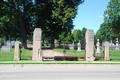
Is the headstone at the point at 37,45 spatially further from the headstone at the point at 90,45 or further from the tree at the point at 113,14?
the tree at the point at 113,14

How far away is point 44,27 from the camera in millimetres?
37188

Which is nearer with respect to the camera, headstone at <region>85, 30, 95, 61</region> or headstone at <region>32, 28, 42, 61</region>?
headstone at <region>32, 28, 42, 61</region>

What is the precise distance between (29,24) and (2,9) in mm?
8507

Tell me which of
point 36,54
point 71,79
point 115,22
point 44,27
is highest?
point 115,22

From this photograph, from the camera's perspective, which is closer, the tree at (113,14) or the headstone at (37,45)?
the headstone at (37,45)

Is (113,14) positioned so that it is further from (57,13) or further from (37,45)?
(37,45)

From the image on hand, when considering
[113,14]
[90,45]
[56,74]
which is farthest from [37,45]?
[113,14]

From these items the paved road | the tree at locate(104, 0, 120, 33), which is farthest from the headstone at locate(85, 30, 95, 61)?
the tree at locate(104, 0, 120, 33)

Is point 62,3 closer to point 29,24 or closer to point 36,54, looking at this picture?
point 29,24

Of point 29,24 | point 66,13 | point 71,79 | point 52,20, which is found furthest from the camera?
point 29,24

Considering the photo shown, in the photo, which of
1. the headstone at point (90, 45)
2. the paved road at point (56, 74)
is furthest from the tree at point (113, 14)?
the paved road at point (56, 74)

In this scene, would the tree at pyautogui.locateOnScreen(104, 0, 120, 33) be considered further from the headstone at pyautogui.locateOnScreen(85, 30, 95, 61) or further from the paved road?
the paved road

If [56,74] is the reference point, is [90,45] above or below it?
above

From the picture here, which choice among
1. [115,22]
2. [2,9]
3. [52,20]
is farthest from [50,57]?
[115,22]
